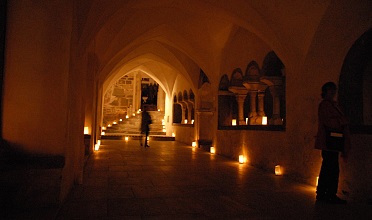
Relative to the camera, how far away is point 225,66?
8070 millimetres

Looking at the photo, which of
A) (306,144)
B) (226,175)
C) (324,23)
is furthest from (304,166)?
(324,23)

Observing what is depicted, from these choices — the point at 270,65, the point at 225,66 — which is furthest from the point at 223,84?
the point at 270,65

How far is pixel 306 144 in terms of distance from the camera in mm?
4559

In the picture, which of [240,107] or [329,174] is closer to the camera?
[329,174]

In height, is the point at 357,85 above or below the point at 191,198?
above

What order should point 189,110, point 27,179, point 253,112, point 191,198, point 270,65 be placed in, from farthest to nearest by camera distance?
point 189,110 < point 253,112 < point 270,65 < point 191,198 < point 27,179

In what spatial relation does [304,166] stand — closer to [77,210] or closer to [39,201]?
[77,210]

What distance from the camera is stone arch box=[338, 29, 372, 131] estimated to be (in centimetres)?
393

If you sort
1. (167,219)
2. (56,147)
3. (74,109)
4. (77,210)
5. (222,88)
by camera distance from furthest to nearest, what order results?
(222,88) < (74,109) < (56,147) < (77,210) < (167,219)

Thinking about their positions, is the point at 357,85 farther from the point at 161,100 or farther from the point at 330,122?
the point at 161,100

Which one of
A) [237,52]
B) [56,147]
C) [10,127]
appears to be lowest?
[56,147]

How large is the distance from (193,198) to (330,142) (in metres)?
1.65

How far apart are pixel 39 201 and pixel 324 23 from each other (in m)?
4.15

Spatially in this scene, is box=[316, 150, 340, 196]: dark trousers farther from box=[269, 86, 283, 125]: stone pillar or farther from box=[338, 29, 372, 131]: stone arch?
box=[269, 86, 283, 125]: stone pillar
